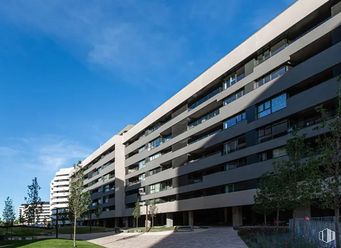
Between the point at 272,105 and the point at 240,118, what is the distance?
6.89m

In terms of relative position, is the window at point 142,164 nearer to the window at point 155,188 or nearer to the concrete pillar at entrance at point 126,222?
the window at point 155,188

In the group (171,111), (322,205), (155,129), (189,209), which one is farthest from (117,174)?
(322,205)

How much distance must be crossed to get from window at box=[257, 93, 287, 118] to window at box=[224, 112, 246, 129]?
3562mm

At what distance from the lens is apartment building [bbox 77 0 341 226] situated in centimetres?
4169

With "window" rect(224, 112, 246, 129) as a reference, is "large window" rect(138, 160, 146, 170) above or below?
below

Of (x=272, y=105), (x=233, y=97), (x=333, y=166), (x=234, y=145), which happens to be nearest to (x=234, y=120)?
(x=234, y=145)

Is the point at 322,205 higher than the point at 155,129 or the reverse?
the reverse

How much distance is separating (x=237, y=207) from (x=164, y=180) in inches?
872

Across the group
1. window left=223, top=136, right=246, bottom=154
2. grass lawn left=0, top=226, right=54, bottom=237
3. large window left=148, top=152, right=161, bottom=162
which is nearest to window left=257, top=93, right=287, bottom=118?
window left=223, top=136, right=246, bottom=154

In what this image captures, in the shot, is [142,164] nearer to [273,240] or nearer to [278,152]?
[278,152]

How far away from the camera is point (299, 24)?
44000mm

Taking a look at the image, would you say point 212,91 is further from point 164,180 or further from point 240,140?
point 164,180

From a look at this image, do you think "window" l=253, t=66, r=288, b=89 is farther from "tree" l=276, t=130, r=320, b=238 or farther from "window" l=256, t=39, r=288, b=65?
"tree" l=276, t=130, r=320, b=238

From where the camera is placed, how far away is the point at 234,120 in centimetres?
5512
